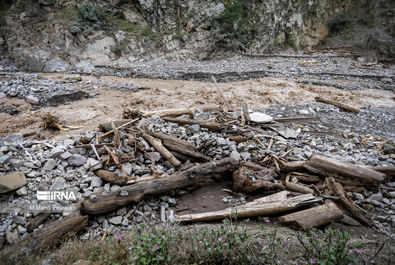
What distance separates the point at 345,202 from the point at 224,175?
6.21ft

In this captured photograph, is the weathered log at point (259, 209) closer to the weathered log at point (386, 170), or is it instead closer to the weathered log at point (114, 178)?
the weathered log at point (114, 178)

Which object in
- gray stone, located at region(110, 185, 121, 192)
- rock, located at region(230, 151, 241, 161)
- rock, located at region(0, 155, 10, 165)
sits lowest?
rock, located at region(230, 151, 241, 161)

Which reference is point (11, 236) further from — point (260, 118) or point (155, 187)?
point (260, 118)

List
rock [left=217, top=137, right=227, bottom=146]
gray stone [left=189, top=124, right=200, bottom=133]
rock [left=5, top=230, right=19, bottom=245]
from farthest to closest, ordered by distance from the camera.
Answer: gray stone [left=189, top=124, right=200, bottom=133] < rock [left=217, top=137, right=227, bottom=146] < rock [left=5, top=230, right=19, bottom=245]

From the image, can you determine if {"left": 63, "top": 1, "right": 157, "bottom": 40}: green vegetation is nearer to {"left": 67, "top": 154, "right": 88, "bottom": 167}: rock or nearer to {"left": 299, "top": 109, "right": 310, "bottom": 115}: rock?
{"left": 299, "top": 109, "right": 310, "bottom": 115}: rock

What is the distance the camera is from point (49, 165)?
339 cm

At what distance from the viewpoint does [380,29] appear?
1711cm

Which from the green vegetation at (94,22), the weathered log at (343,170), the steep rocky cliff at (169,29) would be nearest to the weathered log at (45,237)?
the weathered log at (343,170)

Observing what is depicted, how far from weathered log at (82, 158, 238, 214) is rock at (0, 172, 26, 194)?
1114mm

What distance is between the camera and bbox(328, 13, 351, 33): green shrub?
19453mm

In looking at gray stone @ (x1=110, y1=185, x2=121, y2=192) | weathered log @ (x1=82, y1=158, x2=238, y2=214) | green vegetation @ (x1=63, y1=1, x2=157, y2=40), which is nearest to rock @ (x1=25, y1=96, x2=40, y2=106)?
gray stone @ (x1=110, y1=185, x2=121, y2=192)

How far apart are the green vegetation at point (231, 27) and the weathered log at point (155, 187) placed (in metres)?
14.7

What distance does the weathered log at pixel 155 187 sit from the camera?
289 centimetres

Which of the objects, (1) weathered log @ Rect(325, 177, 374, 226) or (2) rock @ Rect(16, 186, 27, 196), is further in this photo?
(2) rock @ Rect(16, 186, 27, 196)
